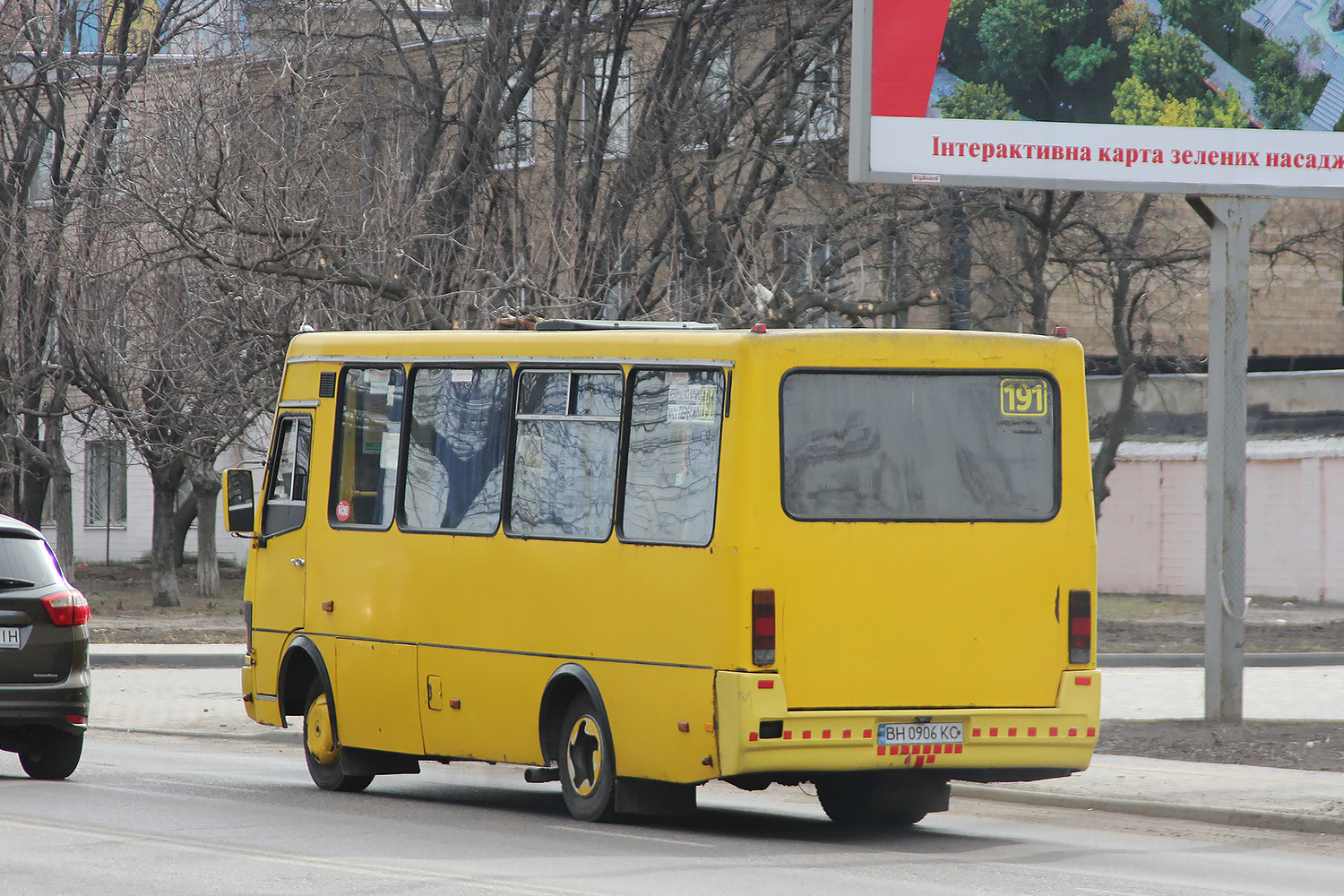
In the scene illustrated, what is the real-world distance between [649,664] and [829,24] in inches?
713

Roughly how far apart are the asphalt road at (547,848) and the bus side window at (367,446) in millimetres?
1811

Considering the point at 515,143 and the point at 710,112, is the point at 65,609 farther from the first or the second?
the point at 515,143

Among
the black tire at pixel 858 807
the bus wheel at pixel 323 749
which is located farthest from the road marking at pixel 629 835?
the bus wheel at pixel 323 749

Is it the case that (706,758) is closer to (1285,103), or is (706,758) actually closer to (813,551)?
(813,551)

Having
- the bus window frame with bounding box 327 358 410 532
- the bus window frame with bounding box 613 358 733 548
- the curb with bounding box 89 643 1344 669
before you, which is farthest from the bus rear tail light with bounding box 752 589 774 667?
the curb with bounding box 89 643 1344 669

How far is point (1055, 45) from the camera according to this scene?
16156 mm

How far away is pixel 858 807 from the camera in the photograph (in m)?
11.5

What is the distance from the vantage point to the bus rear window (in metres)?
10.3

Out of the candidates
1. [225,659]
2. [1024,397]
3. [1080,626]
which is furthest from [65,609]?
[225,659]

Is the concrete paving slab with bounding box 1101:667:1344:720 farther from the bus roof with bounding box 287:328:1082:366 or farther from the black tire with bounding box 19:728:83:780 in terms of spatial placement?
the black tire with bounding box 19:728:83:780

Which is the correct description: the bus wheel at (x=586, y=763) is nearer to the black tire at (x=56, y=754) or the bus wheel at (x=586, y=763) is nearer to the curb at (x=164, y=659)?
the black tire at (x=56, y=754)

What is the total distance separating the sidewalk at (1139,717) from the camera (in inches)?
474

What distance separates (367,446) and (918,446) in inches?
154

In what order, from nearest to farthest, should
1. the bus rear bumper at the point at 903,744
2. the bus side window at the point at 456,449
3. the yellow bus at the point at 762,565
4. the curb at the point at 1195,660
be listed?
the bus rear bumper at the point at 903,744 → the yellow bus at the point at 762,565 → the bus side window at the point at 456,449 → the curb at the point at 1195,660
